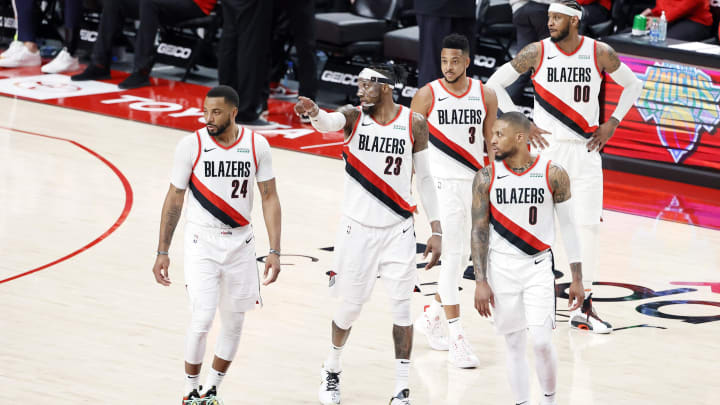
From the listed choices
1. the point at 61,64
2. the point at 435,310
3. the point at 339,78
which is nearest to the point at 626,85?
the point at 435,310

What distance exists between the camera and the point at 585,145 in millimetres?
7363

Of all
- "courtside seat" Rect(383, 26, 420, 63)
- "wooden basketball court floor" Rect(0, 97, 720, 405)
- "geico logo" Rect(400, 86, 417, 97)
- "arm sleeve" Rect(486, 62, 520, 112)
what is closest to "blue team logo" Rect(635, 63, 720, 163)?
Answer: "wooden basketball court floor" Rect(0, 97, 720, 405)

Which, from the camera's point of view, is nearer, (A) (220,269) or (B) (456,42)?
(A) (220,269)

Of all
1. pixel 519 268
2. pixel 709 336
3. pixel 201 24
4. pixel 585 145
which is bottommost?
pixel 709 336

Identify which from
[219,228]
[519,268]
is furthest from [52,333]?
[519,268]

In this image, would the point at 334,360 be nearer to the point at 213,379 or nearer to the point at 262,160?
the point at 213,379

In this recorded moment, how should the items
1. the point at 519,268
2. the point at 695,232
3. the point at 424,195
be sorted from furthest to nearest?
the point at 695,232 → the point at 424,195 → the point at 519,268

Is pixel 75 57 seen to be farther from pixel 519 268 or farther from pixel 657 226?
pixel 519 268

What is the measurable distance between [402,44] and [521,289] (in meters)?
8.14

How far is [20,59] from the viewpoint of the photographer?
15008 mm

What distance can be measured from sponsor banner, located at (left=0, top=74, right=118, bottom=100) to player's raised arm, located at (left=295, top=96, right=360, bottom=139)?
834 centimetres

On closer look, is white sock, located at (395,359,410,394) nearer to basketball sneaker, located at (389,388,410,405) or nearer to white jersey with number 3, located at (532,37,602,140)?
basketball sneaker, located at (389,388,410,405)

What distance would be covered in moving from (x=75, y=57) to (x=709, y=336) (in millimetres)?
10451

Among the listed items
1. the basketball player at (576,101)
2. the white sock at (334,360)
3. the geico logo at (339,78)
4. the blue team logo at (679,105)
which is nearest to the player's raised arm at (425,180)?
the white sock at (334,360)
